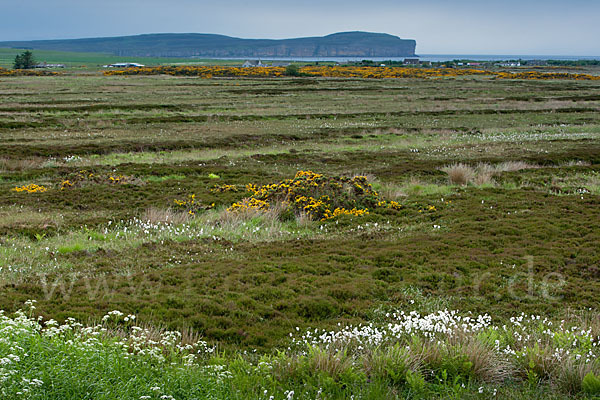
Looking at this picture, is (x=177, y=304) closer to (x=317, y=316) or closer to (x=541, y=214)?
(x=317, y=316)

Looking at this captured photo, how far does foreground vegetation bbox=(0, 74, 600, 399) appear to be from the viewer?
5.11 m

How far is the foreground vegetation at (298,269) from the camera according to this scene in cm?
511

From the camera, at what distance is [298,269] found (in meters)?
9.38

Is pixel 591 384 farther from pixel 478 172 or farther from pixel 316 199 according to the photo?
pixel 478 172

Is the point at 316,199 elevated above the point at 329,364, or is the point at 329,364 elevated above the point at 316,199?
the point at 316,199

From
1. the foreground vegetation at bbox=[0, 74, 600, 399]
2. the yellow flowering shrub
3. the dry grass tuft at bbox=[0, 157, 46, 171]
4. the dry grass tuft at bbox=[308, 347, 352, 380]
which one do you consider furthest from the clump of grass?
the dry grass tuft at bbox=[0, 157, 46, 171]

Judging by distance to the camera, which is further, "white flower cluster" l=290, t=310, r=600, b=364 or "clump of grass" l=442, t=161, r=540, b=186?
"clump of grass" l=442, t=161, r=540, b=186

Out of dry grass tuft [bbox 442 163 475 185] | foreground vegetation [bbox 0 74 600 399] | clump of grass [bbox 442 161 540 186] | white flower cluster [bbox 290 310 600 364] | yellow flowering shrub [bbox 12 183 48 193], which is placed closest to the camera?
foreground vegetation [bbox 0 74 600 399]

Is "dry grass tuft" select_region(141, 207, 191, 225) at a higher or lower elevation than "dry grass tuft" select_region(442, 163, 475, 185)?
lower

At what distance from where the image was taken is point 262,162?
73.4 feet

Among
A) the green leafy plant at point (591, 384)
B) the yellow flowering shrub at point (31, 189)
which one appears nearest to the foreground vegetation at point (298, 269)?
the green leafy plant at point (591, 384)

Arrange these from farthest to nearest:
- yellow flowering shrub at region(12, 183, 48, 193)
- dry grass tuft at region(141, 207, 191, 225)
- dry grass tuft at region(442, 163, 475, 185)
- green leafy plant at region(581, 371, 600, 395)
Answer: dry grass tuft at region(442, 163, 475, 185), yellow flowering shrub at region(12, 183, 48, 193), dry grass tuft at region(141, 207, 191, 225), green leafy plant at region(581, 371, 600, 395)

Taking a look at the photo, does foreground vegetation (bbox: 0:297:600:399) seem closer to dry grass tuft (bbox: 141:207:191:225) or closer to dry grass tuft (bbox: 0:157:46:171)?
dry grass tuft (bbox: 141:207:191:225)

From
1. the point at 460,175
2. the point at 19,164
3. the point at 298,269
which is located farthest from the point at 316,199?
the point at 19,164
